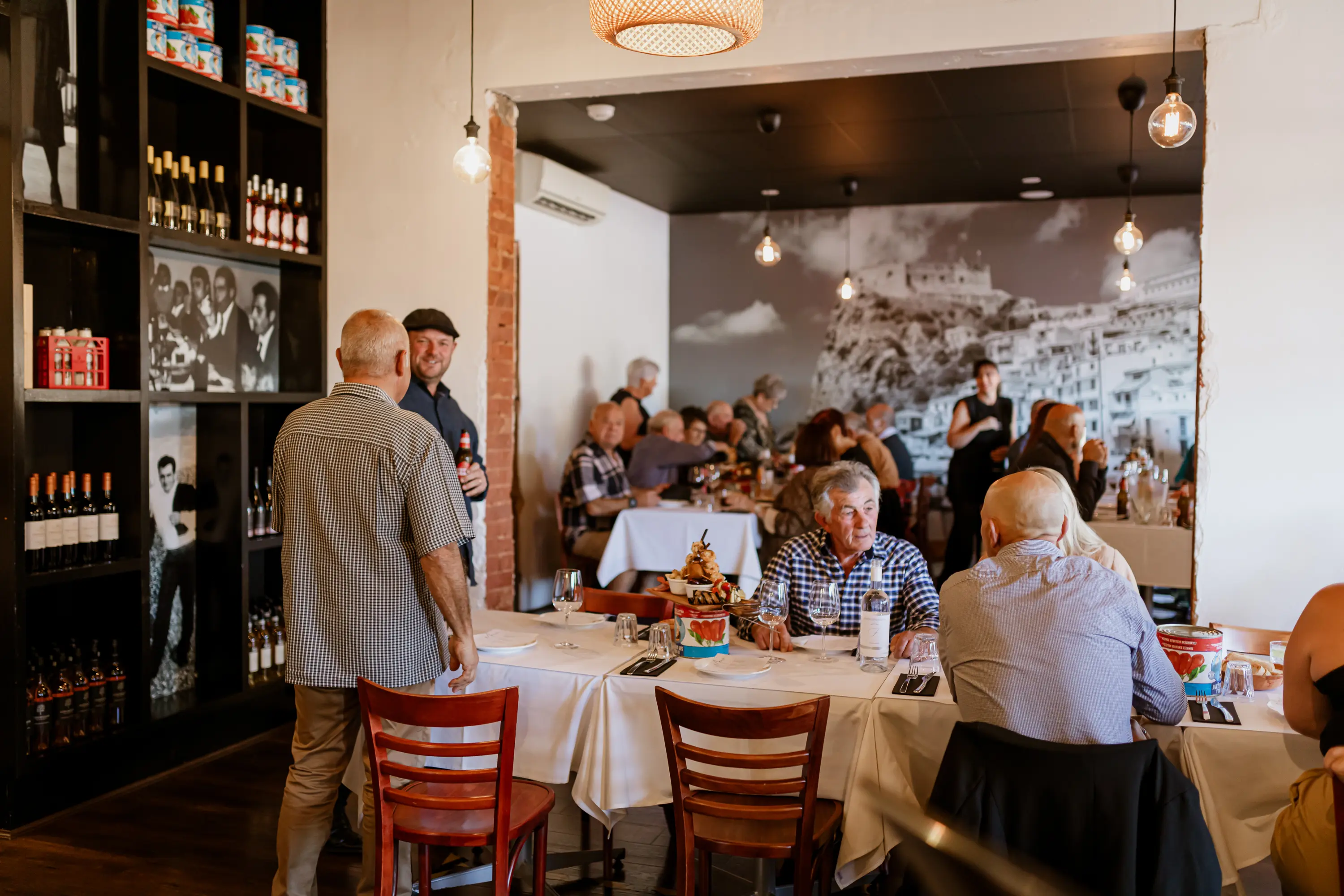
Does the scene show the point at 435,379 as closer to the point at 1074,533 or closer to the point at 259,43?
the point at 259,43

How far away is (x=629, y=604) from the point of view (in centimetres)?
386

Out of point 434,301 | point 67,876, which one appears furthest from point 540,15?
point 67,876

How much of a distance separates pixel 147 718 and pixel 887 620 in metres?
3.00

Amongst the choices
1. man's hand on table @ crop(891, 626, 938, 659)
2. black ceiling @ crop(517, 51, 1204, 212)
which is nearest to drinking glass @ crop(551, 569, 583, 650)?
man's hand on table @ crop(891, 626, 938, 659)

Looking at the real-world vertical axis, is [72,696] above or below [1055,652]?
below

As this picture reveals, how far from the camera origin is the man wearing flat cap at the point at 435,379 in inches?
176

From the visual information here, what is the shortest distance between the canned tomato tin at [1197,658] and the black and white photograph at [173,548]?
392 centimetres

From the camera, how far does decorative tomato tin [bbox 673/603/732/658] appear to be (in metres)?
3.17

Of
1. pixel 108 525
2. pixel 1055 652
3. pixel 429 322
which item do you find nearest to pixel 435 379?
pixel 429 322

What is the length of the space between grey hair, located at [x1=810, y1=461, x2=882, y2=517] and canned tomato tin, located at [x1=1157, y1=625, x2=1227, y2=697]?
968mm

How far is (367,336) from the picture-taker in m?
3.00

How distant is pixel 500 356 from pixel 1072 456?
3013 mm

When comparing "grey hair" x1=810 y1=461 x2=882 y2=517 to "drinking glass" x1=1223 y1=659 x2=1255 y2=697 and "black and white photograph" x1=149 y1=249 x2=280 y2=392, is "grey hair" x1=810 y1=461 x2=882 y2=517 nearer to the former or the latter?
"drinking glass" x1=1223 y1=659 x2=1255 y2=697

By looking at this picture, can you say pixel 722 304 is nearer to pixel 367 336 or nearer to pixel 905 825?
pixel 367 336
